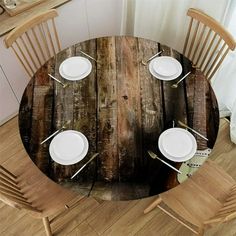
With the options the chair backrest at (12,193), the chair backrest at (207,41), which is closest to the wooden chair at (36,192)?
the chair backrest at (12,193)

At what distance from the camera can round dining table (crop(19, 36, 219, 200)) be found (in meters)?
1.22

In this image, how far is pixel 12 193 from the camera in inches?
49.1

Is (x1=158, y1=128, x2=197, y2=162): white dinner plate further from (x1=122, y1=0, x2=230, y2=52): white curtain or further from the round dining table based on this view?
(x1=122, y1=0, x2=230, y2=52): white curtain

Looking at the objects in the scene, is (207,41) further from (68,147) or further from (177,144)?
(68,147)

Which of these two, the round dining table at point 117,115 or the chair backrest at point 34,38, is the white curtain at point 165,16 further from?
the chair backrest at point 34,38

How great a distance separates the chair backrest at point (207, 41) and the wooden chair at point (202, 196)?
0.63 meters

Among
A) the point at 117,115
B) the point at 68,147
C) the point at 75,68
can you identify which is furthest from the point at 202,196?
the point at 75,68

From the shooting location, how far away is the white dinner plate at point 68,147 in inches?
49.0

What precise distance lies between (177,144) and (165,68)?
46 cm

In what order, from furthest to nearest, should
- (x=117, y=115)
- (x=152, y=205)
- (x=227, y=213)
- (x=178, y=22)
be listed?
(x=178, y=22)
(x=152, y=205)
(x=117, y=115)
(x=227, y=213)

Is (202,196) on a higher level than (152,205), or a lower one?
higher

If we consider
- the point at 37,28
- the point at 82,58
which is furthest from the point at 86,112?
the point at 37,28

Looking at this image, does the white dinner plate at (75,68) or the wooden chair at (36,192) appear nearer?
the wooden chair at (36,192)

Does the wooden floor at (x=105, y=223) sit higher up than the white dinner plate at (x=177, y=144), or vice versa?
the white dinner plate at (x=177, y=144)
